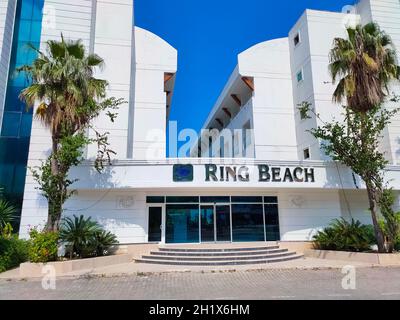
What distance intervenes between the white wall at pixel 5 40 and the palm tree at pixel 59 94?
5.60m

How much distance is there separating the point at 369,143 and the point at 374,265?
5413mm

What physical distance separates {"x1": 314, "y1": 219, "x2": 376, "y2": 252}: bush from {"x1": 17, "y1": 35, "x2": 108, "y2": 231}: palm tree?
1292 cm

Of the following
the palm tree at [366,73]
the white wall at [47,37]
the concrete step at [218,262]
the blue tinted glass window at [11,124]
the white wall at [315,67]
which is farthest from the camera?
the white wall at [315,67]

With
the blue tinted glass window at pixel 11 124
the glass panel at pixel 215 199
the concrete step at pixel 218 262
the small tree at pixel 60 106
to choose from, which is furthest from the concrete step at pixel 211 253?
the blue tinted glass window at pixel 11 124

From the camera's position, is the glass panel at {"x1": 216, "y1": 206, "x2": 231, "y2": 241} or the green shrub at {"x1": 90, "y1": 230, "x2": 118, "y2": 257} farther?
the glass panel at {"x1": 216, "y1": 206, "x2": 231, "y2": 241}

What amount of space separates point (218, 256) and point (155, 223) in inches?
171

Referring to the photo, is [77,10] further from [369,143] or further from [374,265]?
[374,265]

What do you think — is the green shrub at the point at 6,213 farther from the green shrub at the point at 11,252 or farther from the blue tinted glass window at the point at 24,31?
the blue tinted glass window at the point at 24,31

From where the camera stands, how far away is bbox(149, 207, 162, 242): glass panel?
52.5 ft

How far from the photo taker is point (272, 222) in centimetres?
1703

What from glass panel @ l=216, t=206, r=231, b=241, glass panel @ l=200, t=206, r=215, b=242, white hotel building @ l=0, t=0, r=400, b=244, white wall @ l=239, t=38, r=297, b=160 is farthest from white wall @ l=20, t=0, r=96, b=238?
white wall @ l=239, t=38, r=297, b=160

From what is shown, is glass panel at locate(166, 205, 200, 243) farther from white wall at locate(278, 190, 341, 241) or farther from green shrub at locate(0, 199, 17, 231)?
green shrub at locate(0, 199, 17, 231)

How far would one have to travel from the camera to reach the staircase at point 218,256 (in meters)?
13.1

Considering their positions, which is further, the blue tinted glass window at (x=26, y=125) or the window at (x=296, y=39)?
the window at (x=296, y=39)
